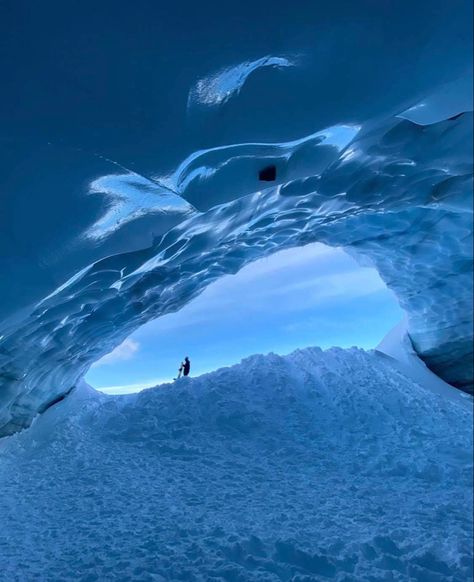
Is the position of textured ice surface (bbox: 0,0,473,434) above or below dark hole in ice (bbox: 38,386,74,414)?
above

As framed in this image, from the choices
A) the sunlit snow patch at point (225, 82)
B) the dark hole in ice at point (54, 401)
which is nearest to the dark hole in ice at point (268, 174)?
the sunlit snow patch at point (225, 82)

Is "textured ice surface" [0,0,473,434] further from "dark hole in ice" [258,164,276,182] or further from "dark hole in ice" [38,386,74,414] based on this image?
"dark hole in ice" [38,386,74,414]

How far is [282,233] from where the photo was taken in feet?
15.6

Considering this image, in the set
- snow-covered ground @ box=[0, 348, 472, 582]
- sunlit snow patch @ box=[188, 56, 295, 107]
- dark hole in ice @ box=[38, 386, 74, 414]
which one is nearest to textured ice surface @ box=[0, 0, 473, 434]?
sunlit snow patch @ box=[188, 56, 295, 107]

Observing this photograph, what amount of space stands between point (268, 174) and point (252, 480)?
3470mm

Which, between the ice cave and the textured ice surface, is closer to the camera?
the textured ice surface

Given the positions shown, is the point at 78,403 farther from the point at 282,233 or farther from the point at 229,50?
the point at 229,50

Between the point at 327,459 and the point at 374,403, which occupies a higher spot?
the point at 374,403

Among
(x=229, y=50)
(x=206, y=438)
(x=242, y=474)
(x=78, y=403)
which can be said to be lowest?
(x=242, y=474)

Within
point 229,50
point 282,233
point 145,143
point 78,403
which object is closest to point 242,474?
point 282,233

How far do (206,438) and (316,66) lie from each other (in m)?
4.74

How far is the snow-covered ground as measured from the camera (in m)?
3.66

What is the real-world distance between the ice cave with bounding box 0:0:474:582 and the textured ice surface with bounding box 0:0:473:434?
0.5 inches

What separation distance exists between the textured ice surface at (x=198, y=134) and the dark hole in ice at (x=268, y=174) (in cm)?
5
